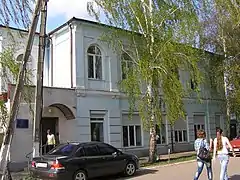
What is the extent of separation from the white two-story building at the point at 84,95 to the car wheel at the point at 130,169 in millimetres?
5047

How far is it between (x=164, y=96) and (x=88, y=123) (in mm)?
5301

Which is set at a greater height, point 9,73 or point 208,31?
point 208,31

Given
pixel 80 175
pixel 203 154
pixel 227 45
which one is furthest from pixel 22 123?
→ pixel 227 45

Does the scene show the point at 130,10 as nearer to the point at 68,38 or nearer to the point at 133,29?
the point at 133,29

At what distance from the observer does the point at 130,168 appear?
14195 millimetres

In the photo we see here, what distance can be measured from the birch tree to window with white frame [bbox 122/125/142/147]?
4576 millimetres

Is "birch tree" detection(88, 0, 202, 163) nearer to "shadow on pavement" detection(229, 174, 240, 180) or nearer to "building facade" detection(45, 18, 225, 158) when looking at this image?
"building facade" detection(45, 18, 225, 158)

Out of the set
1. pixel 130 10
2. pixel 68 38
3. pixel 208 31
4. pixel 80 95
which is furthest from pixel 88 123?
pixel 208 31

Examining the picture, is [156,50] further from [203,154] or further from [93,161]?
[203,154]

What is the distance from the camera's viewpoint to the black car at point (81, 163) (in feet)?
38.7

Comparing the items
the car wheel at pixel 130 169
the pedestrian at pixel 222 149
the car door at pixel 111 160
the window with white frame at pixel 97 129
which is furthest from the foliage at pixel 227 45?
the pedestrian at pixel 222 149

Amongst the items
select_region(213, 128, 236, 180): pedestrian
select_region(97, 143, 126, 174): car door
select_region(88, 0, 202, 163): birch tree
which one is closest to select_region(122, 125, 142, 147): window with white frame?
select_region(88, 0, 202, 163): birch tree

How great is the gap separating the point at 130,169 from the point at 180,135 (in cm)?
1370

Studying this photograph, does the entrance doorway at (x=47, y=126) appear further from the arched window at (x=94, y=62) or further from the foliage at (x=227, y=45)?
the foliage at (x=227, y=45)
